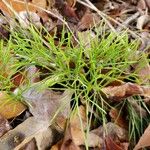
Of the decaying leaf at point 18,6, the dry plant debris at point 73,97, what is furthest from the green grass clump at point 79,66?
the decaying leaf at point 18,6

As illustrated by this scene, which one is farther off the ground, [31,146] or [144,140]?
[31,146]

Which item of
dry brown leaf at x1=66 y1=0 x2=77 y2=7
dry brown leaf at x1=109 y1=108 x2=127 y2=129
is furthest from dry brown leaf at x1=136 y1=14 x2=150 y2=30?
dry brown leaf at x1=109 y1=108 x2=127 y2=129

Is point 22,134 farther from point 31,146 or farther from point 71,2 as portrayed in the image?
point 71,2

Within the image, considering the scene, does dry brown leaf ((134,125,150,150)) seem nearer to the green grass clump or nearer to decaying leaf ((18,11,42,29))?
the green grass clump

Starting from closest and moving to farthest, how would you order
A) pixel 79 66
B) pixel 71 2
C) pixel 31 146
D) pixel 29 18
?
1. pixel 31 146
2. pixel 79 66
3. pixel 29 18
4. pixel 71 2

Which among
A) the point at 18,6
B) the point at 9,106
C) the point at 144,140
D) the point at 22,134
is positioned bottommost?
the point at 144,140

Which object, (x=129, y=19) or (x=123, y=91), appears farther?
(x=129, y=19)

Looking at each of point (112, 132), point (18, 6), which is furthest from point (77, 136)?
point (18, 6)
